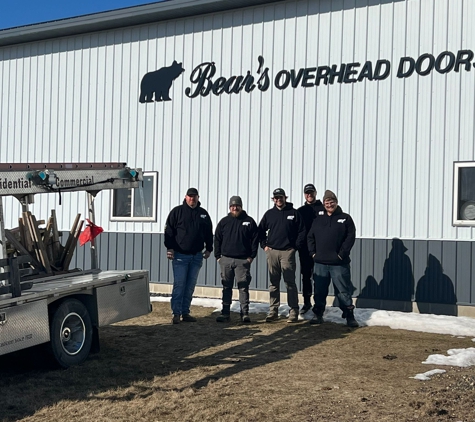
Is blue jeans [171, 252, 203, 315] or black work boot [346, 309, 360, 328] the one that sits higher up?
blue jeans [171, 252, 203, 315]

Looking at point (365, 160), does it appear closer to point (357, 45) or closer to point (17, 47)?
point (357, 45)

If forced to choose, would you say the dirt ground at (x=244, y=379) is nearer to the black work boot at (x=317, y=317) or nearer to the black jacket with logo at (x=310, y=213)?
the black work boot at (x=317, y=317)

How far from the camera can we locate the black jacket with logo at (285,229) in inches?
460

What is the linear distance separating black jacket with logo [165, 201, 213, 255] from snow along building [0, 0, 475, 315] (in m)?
2.72

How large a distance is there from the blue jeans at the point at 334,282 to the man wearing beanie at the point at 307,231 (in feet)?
2.03

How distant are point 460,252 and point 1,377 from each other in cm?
740

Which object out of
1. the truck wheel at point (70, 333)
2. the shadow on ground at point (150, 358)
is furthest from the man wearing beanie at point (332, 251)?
the truck wheel at point (70, 333)

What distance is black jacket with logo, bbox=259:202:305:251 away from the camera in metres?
11.7

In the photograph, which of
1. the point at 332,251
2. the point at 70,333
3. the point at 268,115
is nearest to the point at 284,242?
the point at 332,251

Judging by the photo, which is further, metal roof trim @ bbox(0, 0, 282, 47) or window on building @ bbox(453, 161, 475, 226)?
metal roof trim @ bbox(0, 0, 282, 47)

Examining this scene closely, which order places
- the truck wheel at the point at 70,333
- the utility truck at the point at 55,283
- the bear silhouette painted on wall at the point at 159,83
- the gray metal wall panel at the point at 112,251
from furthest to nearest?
the gray metal wall panel at the point at 112,251 < the bear silhouette painted on wall at the point at 159,83 < the truck wheel at the point at 70,333 < the utility truck at the point at 55,283

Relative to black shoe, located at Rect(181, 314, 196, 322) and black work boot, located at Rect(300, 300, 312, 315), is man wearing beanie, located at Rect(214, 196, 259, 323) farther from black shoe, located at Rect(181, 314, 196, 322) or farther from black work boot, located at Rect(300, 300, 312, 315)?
black work boot, located at Rect(300, 300, 312, 315)

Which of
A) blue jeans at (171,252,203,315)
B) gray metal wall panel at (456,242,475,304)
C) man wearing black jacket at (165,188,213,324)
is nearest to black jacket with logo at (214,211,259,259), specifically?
man wearing black jacket at (165,188,213,324)

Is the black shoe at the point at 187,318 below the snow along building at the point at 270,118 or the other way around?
below
